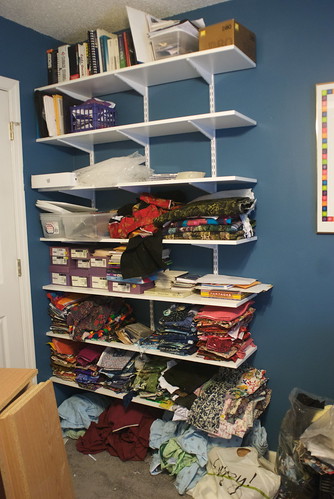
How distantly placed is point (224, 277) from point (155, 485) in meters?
1.26

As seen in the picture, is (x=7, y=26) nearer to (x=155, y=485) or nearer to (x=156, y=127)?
(x=156, y=127)

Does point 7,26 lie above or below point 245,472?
above

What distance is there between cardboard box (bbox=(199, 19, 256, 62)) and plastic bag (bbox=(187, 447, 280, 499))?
2.19 meters

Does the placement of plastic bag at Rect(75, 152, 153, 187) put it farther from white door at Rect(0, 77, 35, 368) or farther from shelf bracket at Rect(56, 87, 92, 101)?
shelf bracket at Rect(56, 87, 92, 101)

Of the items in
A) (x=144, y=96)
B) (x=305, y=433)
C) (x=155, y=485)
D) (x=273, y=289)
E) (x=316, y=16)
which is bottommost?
(x=155, y=485)

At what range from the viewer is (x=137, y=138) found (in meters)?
2.71

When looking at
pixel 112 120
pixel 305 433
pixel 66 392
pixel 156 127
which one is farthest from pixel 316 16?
pixel 66 392

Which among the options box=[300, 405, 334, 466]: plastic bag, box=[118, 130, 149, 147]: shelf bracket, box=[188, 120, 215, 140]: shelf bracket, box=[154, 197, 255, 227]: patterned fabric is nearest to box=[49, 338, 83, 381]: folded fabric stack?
box=[154, 197, 255, 227]: patterned fabric

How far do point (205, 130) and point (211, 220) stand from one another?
59 cm

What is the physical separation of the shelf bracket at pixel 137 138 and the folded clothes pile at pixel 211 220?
1.98ft

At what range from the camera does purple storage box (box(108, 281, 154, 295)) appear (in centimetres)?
256

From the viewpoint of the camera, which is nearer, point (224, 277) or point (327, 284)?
point (327, 284)

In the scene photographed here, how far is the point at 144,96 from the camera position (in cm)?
275

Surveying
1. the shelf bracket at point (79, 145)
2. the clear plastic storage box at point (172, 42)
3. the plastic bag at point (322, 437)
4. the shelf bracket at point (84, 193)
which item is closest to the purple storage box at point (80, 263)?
the shelf bracket at point (84, 193)
